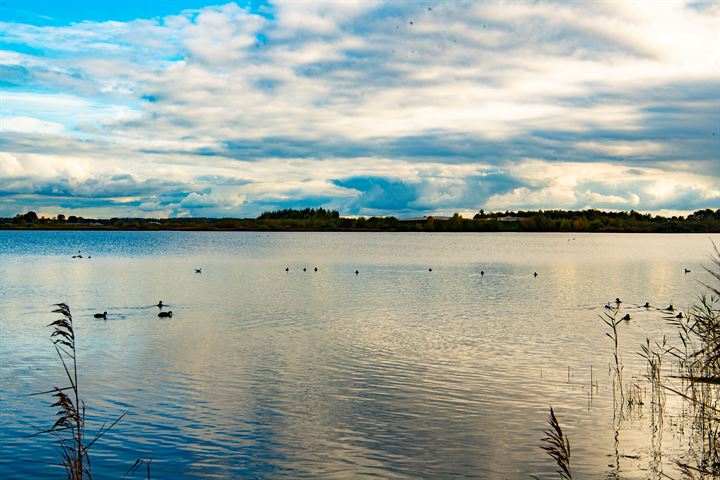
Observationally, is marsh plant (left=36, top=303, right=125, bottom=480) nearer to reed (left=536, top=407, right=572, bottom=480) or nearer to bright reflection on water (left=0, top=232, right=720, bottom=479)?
bright reflection on water (left=0, top=232, right=720, bottom=479)

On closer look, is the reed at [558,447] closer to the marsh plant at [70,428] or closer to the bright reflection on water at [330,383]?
the bright reflection on water at [330,383]

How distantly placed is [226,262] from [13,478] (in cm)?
7986

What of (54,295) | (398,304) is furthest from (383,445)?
(54,295)

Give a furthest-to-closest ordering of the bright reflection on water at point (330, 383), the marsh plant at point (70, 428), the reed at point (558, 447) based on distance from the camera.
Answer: the bright reflection on water at point (330, 383) < the marsh plant at point (70, 428) < the reed at point (558, 447)

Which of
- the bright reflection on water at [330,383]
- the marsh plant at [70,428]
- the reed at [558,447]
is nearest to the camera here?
the reed at [558,447]

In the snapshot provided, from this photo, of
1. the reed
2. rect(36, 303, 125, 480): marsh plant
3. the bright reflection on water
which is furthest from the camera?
the bright reflection on water

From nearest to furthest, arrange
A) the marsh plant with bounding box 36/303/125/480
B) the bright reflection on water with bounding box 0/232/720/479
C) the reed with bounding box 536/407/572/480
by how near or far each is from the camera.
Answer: the reed with bounding box 536/407/572/480, the marsh plant with bounding box 36/303/125/480, the bright reflection on water with bounding box 0/232/720/479

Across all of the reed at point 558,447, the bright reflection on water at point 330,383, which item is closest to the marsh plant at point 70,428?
the bright reflection on water at point 330,383

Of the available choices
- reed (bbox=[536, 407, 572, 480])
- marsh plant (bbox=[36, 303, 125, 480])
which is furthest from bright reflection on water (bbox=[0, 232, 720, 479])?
reed (bbox=[536, 407, 572, 480])

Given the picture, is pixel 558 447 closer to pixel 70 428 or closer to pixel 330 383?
pixel 70 428

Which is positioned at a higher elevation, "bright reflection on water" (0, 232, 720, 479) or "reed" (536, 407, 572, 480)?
"reed" (536, 407, 572, 480)

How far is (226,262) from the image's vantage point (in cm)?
9244

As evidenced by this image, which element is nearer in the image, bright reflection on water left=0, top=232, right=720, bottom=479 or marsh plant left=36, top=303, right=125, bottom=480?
marsh plant left=36, top=303, right=125, bottom=480

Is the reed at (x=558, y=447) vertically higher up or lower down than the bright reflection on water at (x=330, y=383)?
higher up
